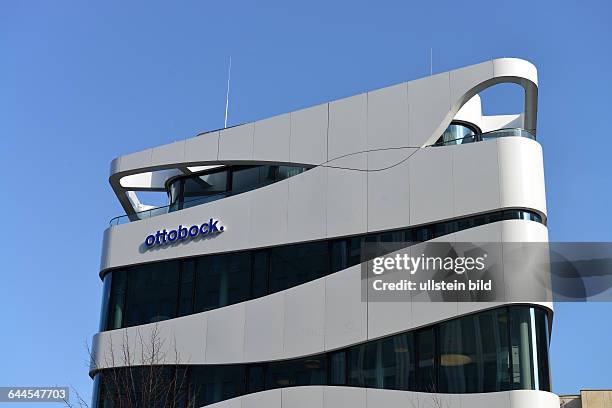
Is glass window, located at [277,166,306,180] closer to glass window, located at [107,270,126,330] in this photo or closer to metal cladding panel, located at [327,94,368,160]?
metal cladding panel, located at [327,94,368,160]

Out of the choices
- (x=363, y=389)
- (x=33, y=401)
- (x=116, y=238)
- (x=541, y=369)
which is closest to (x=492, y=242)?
(x=541, y=369)

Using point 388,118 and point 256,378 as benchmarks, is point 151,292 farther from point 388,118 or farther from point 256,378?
point 388,118

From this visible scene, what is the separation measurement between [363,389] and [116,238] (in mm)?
13533

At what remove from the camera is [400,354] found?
3067 cm

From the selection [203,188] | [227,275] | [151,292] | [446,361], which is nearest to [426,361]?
[446,361]

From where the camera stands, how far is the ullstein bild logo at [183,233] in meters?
36.2

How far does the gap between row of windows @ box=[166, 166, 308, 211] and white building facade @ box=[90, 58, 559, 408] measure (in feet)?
0.22

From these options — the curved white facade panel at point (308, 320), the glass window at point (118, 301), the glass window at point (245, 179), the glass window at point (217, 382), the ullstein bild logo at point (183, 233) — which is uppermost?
the glass window at point (245, 179)

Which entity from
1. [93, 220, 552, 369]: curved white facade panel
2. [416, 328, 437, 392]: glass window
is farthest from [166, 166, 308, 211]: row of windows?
[416, 328, 437, 392]: glass window

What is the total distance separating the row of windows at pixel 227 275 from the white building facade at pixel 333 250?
0.05 metres

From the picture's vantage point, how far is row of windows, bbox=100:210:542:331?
3197 centimetres

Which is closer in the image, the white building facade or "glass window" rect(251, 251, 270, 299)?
the white building facade

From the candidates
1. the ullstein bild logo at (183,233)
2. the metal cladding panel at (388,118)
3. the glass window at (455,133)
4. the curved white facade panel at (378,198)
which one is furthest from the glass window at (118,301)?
the glass window at (455,133)

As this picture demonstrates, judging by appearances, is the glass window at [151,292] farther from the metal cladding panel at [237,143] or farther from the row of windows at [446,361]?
the row of windows at [446,361]
